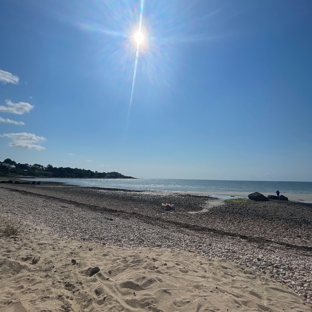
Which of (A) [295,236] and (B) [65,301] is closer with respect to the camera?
(B) [65,301]

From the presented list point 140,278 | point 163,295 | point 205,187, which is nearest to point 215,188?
point 205,187

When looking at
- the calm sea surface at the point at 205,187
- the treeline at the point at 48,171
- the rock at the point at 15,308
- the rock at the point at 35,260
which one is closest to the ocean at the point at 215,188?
the calm sea surface at the point at 205,187

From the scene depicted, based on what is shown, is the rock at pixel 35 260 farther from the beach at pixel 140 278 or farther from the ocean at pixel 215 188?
the ocean at pixel 215 188

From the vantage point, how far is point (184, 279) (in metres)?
4.57

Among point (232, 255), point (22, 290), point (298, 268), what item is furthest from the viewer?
point (232, 255)

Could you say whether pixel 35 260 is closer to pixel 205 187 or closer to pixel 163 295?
pixel 163 295

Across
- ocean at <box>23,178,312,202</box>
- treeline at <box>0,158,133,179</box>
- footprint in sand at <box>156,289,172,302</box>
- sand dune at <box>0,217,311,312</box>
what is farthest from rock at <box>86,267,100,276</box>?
treeline at <box>0,158,133,179</box>

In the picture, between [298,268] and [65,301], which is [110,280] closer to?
[65,301]

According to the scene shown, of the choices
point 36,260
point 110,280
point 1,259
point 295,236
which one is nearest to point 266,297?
point 110,280

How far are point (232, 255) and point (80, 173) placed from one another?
16955 cm

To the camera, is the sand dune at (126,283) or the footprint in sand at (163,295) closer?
the sand dune at (126,283)

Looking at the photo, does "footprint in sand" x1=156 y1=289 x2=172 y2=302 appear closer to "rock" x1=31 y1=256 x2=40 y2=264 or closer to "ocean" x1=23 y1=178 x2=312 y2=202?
"rock" x1=31 y1=256 x2=40 y2=264

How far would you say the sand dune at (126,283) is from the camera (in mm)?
3607

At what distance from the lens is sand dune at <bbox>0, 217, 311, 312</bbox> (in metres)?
3.61
